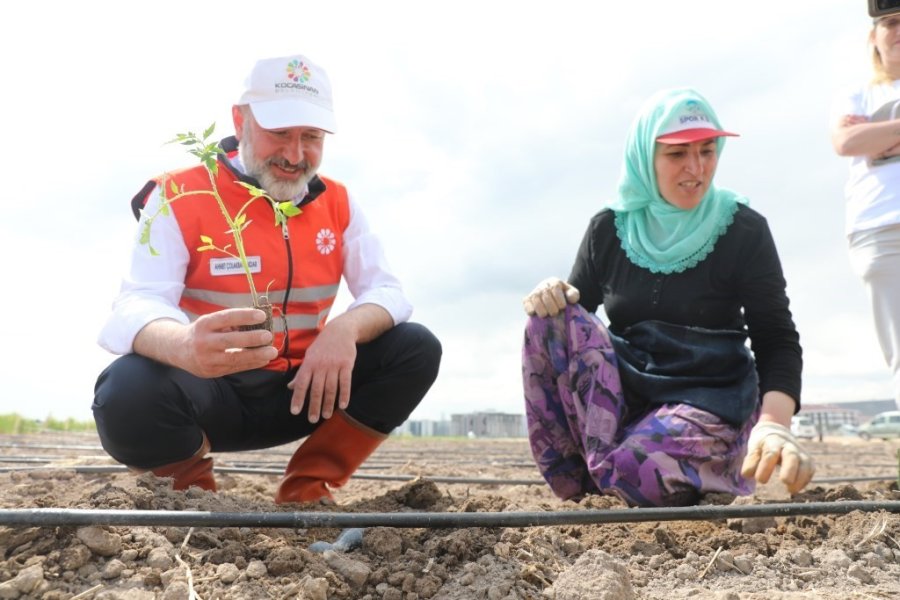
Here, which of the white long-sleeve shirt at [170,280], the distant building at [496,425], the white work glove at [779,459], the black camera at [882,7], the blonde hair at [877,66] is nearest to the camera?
the white work glove at [779,459]

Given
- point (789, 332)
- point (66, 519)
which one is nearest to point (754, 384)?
point (789, 332)

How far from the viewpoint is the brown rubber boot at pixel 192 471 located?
235 centimetres

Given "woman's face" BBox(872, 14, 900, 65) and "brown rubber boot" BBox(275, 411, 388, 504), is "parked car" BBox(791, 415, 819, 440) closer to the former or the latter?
"woman's face" BBox(872, 14, 900, 65)

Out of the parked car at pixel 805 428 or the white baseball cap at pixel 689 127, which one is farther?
the parked car at pixel 805 428

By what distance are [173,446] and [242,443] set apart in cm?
31

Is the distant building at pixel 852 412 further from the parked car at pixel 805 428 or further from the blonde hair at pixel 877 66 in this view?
the blonde hair at pixel 877 66

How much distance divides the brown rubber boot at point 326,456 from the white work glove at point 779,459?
113cm

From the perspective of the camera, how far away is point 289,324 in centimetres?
246

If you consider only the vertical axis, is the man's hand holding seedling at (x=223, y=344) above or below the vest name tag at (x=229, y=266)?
below

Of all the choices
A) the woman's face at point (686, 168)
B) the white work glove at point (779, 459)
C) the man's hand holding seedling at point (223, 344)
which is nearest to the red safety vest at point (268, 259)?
the man's hand holding seedling at point (223, 344)

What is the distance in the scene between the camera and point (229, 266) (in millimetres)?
2365

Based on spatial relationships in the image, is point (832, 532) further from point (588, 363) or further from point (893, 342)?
point (893, 342)

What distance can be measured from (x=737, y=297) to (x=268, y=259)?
1499 mm

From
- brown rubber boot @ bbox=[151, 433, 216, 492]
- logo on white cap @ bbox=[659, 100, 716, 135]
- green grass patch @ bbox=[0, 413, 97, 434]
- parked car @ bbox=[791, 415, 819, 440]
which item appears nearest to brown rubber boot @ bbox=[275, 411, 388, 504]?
brown rubber boot @ bbox=[151, 433, 216, 492]
